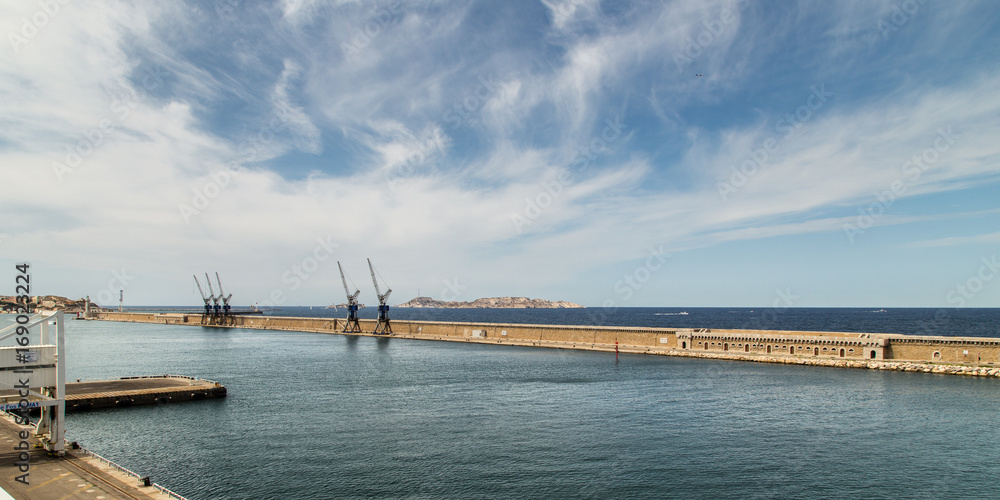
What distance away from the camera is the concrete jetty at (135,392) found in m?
56.0

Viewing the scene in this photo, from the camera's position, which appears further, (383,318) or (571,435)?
(383,318)

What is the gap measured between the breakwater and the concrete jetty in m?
70.2

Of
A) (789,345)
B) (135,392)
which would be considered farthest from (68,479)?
(789,345)

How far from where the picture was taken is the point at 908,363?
76688 millimetres

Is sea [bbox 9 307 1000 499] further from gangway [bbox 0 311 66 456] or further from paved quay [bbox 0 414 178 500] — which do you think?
gangway [bbox 0 311 66 456]

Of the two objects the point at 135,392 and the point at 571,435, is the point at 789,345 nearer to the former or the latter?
the point at 571,435

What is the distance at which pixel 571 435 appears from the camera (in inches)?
1750

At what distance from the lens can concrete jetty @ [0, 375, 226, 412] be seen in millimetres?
56031

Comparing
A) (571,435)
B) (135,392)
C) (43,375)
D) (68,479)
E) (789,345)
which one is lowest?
(571,435)

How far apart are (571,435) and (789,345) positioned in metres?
61.6

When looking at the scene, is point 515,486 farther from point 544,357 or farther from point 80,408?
point 544,357

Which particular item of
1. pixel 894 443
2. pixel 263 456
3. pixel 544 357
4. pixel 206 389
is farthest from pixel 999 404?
pixel 206 389

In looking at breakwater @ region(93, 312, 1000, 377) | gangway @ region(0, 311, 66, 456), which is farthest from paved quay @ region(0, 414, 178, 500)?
breakwater @ region(93, 312, 1000, 377)

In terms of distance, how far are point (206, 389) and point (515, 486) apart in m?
45.2
